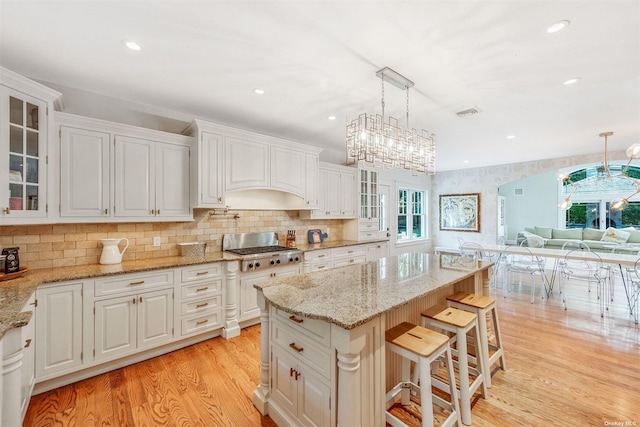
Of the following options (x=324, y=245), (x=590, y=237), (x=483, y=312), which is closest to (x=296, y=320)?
(x=483, y=312)

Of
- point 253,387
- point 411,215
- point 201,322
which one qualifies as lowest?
point 253,387

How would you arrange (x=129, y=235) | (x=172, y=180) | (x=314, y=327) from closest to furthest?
(x=314, y=327) → (x=129, y=235) → (x=172, y=180)

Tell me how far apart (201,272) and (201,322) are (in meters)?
0.55

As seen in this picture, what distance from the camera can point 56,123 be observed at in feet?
7.72

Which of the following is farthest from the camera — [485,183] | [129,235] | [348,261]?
[485,183]

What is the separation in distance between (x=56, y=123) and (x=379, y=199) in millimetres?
4846

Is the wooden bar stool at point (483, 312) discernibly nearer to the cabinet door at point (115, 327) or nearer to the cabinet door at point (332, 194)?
the cabinet door at point (332, 194)

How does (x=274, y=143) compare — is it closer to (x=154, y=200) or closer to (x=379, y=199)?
(x=154, y=200)

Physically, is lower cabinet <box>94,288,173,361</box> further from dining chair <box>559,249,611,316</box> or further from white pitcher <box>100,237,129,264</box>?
dining chair <box>559,249,611,316</box>

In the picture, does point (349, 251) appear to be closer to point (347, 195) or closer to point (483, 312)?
point (347, 195)

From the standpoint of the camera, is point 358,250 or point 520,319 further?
point 358,250

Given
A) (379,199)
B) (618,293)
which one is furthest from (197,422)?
(618,293)

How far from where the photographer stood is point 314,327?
5.09 feet

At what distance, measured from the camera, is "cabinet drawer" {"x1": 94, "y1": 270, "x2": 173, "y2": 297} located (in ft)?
7.72
